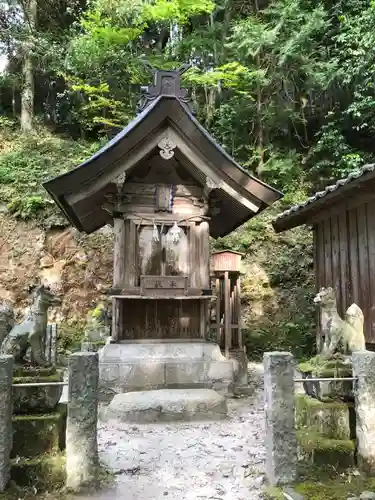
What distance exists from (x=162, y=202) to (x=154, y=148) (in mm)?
1150

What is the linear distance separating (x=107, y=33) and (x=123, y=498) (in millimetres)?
19247

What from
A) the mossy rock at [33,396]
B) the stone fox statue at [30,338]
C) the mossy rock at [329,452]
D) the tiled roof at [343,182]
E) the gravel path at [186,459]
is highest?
the tiled roof at [343,182]

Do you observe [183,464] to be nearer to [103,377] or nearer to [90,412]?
[90,412]

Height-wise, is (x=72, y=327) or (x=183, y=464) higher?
(x=72, y=327)

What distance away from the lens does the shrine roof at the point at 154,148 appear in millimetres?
8312

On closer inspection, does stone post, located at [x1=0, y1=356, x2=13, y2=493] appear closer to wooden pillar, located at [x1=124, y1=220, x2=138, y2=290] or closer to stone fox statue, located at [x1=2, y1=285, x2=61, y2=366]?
stone fox statue, located at [x1=2, y1=285, x2=61, y2=366]

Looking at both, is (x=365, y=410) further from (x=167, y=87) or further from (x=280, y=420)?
(x=167, y=87)

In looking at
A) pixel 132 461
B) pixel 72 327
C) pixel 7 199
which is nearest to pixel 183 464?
pixel 132 461

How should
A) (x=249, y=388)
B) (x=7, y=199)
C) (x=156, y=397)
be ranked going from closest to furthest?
1. (x=156, y=397)
2. (x=249, y=388)
3. (x=7, y=199)

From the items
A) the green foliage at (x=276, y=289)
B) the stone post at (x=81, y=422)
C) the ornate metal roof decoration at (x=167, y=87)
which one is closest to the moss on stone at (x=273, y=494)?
the stone post at (x=81, y=422)

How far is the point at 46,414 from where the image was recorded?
445 cm

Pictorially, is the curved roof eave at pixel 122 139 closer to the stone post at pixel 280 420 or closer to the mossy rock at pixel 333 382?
the mossy rock at pixel 333 382

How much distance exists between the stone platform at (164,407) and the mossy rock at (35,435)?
8.53 ft

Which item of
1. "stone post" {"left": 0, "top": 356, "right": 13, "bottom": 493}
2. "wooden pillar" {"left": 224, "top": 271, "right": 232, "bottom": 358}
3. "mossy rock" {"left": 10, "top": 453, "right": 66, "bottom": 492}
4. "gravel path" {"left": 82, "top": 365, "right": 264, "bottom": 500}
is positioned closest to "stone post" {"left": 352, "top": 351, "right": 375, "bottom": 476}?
"gravel path" {"left": 82, "top": 365, "right": 264, "bottom": 500}
